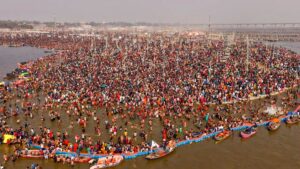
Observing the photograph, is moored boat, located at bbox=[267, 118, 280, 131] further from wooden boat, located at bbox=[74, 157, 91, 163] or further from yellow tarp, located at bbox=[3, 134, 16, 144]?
yellow tarp, located at bbox=[3, 134, 16, 144]

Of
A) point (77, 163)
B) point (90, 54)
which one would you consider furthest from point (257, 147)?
point (90, 54)

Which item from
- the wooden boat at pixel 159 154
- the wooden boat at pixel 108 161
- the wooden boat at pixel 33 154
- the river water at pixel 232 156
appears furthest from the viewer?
the wooden boat at pixel 159 154

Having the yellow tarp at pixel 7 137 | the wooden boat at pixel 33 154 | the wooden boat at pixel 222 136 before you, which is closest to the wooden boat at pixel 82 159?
the wooden boat at pixel 33 154

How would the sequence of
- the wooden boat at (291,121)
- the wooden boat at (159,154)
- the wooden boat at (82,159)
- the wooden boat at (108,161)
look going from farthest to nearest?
the wooden boat at (291,121), the wooden boat at (159,154), the wooden boat at (82,159), the wooden boat at (108,161)

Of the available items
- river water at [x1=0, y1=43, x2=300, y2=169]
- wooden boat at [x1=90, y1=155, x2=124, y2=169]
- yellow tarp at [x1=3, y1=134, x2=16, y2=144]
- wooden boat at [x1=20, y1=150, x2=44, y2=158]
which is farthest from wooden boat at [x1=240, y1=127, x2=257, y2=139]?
yellow tarp at [x1=3, y1=134, x2=16, y2=144]

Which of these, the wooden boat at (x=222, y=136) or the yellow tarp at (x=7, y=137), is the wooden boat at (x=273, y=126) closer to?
the wooden boat at (x=222, y=136)

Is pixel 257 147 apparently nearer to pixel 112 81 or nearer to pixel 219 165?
pixel 219 165

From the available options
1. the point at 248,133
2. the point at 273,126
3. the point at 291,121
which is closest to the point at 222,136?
the point at 248,133
